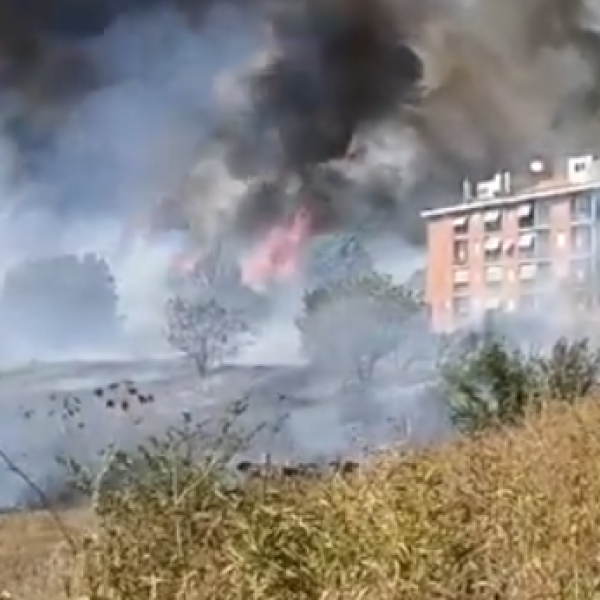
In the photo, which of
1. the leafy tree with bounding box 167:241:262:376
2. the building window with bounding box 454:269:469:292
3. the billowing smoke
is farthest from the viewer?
the building window with bounding box 454:269:469:292

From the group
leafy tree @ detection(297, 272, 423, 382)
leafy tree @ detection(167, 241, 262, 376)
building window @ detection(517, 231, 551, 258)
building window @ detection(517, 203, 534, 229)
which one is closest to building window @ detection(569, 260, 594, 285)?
building window @ detection(517, 231, 551, 258)

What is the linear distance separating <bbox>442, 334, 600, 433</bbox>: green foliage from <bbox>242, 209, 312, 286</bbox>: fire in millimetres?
647

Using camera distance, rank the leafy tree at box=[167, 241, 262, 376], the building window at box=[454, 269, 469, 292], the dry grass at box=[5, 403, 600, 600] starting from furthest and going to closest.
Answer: the building window at box=[454, 269, 469, 292]
the leafy tree at box=[167, 241, 262, 376]
the dry grass at box=[5, 403, 600, 600]

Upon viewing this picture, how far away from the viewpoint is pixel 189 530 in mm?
2631

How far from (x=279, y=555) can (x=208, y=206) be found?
2507 millimetres

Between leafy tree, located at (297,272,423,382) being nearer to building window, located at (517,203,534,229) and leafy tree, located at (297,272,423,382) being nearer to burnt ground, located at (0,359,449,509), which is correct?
burnt ground, located at (0,359,449,509)

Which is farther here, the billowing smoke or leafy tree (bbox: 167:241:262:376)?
the billowing smoke

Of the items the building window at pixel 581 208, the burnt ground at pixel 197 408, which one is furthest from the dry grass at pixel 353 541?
the building window at pixel 581 208

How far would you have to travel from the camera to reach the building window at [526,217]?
193 inches

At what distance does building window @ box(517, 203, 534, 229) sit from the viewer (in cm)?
491

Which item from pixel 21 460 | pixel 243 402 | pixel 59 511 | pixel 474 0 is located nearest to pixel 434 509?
pixel 59 511

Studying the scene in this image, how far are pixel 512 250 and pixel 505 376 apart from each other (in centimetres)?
45

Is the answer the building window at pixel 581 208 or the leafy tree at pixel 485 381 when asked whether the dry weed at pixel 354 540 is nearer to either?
the leafy tree at pixel 485 381

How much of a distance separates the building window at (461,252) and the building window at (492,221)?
0.31 ft
